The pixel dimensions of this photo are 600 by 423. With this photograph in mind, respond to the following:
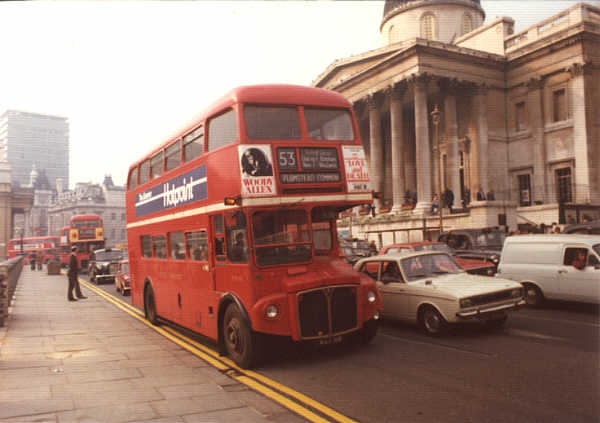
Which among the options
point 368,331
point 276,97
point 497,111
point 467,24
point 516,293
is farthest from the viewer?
point 467,24

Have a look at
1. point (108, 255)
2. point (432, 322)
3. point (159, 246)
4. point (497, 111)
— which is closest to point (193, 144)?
point (159, 246)

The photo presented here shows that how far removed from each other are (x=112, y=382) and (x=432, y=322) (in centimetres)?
571

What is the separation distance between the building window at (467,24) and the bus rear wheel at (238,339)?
155ft

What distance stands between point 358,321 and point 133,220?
312 inches

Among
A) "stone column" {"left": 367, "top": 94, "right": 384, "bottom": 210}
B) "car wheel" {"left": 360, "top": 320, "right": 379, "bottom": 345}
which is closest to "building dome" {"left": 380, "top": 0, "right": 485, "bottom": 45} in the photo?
"stone column" {"left": 367, "top": 94, "right": 384, "bottom": 210}

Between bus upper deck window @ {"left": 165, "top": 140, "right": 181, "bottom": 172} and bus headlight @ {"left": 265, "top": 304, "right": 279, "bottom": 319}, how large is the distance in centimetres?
414

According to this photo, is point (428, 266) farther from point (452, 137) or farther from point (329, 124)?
point (452, 137)

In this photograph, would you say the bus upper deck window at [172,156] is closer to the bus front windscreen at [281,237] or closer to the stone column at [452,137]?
the bus front windscreen at [281,237]

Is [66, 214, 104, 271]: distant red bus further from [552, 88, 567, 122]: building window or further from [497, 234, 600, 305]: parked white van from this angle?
[497, 234, 600, 305]: parked white van

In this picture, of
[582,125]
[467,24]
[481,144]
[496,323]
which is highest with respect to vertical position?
[467,24]

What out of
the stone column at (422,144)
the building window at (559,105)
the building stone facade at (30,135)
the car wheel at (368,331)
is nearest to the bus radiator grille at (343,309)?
the car wheel at (368,331)

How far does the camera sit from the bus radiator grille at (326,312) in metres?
7.77

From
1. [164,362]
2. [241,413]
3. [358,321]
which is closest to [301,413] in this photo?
[241,413]

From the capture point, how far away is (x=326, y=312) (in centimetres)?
790
